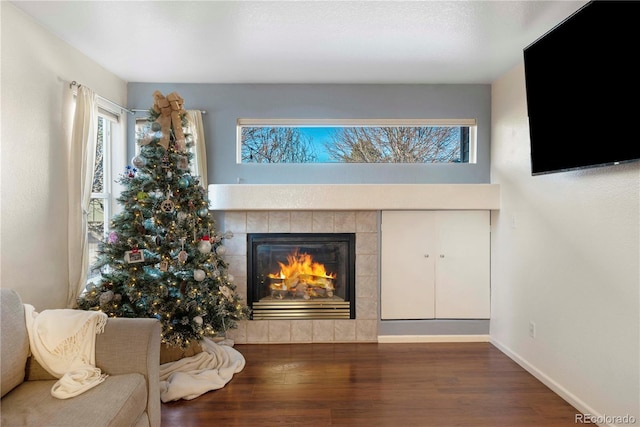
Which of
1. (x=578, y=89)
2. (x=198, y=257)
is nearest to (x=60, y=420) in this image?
(x=198, y=257)

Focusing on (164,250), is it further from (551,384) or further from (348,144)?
(551,384)

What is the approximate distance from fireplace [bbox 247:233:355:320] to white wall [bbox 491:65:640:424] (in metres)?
1.47

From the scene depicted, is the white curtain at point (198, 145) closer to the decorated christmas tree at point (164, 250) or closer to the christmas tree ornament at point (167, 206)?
the decorated christmas tree at point (164, 250)

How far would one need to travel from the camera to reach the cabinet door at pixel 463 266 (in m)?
3.79

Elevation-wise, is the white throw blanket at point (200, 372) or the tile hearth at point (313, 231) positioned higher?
the tile hearth at point (313, 231)

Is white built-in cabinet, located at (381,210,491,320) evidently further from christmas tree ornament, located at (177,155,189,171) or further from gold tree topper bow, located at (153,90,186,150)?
gold tree topper bow, located at (153,90,186,150)

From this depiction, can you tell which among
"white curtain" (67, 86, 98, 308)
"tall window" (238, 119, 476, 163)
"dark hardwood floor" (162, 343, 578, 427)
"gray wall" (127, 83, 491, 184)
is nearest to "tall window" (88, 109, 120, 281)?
"gray wall" (127, 83, 491, 184)

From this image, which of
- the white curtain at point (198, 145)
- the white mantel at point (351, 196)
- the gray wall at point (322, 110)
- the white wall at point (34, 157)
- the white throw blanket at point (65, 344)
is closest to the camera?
the white throw blanket at point (65, 344)

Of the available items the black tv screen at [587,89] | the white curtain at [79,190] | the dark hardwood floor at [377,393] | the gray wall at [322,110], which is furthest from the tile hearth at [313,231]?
the black tv screen at [587,89]

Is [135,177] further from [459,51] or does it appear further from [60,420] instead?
[459,51]

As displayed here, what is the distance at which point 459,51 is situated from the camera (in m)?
3.02

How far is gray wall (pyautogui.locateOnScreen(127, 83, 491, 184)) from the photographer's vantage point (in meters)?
3.83

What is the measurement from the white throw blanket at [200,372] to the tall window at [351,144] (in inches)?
74.0

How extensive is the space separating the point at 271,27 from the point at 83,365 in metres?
2.32
